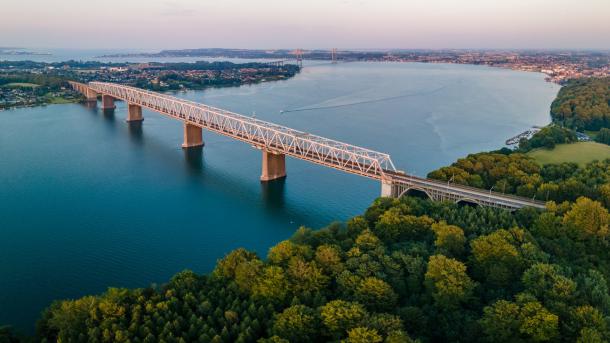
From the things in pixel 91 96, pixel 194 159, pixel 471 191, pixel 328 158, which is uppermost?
pixel 91 96

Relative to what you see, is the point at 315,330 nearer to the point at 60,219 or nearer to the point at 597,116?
the point at 60,219

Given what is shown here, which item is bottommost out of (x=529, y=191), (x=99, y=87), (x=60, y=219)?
(x=60, y=219)

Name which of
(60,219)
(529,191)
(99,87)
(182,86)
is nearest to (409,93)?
(182,86)

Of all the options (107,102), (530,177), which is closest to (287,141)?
(530,177)

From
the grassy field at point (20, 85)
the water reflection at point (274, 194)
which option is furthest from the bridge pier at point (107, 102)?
the water reflection at point (274, 194)

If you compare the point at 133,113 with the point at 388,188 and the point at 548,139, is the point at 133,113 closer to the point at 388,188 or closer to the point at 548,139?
the point at 388,188

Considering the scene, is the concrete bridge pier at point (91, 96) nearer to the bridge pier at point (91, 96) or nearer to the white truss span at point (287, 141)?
the bridge pier at point (91, 96)
